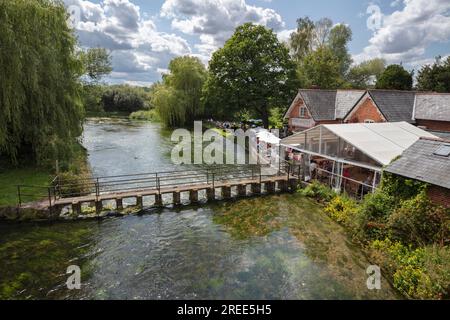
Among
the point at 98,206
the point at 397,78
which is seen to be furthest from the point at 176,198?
the point at 397,78

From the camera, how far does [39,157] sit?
16578mm

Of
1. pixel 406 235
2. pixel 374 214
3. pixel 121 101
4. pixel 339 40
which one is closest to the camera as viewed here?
pixel 406 235

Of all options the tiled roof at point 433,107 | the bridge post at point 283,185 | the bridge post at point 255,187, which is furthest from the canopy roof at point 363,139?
the tiled roof at point 433,107

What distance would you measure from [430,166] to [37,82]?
18051 millimetres

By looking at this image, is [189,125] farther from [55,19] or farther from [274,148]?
[55,19]

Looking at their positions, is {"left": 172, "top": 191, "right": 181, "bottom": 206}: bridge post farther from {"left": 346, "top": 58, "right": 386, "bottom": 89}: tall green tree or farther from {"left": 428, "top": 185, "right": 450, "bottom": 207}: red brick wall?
{"left": 346, "top": 58, "right": 386, "bottom": 89}: tall green tree

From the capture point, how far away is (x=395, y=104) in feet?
74.5

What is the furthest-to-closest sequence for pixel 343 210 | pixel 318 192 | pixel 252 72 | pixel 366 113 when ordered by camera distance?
pixel 252 72
pixel 366 113
pixel 318 192
pixel 343 210

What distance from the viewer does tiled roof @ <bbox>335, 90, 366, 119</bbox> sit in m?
26.4

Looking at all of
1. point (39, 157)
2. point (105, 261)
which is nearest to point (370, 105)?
point (105, 261)

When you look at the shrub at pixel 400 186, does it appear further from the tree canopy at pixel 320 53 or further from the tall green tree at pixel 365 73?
the tall green tree at pixel 365 73

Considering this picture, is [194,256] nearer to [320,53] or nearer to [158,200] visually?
[158,200]

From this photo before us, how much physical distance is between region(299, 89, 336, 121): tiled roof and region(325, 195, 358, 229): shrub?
1388 centimetres
